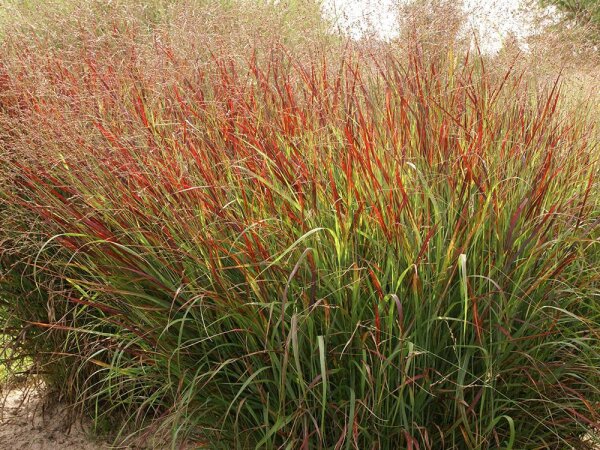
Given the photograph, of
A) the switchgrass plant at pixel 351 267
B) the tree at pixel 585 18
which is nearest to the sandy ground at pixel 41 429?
the switchgrass plant at pixel 351 267

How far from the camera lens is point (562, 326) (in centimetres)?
268

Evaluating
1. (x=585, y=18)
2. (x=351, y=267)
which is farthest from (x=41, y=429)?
(x=585, y=18)

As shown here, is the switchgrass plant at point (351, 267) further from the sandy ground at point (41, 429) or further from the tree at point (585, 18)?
the tree at point (585, 18)

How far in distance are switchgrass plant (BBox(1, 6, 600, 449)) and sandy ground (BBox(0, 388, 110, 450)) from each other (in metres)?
1.01

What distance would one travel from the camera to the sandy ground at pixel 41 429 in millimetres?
3793

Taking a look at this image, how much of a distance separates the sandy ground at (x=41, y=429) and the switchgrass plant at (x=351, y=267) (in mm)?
1011

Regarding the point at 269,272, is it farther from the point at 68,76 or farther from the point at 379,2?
the point at 68,76

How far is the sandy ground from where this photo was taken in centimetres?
379

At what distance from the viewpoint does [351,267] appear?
2.44 meters

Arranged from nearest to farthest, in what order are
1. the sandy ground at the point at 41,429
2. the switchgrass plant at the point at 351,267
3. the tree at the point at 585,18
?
the switchgrass plant at the point at 351,267, the sandy ground at the point at 41,429, the tree at the point at 585,18

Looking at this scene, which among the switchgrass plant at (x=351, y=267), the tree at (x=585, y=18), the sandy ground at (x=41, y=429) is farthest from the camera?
the tree at (x=585, y=18)

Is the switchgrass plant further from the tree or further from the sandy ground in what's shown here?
the tree

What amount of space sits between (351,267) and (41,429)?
2.25 metres

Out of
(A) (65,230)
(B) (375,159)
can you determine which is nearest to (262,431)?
(B) (375,159)
